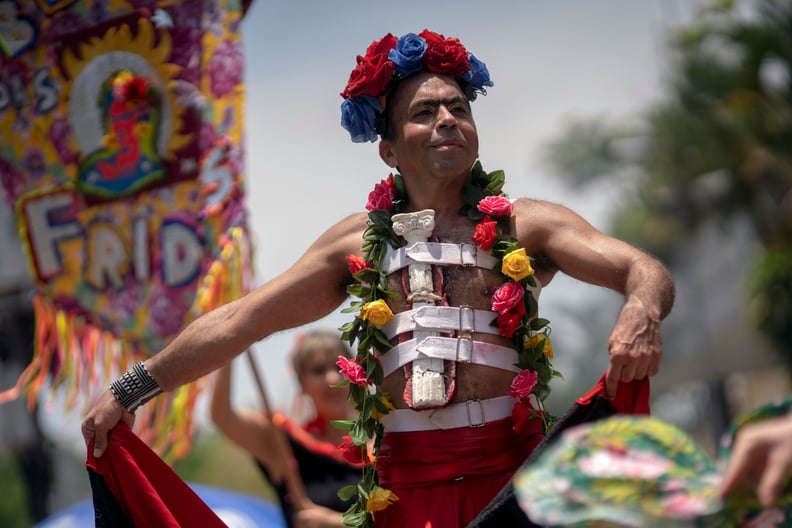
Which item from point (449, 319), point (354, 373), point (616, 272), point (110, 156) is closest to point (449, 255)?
point (449, 319)

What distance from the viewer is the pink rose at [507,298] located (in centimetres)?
382

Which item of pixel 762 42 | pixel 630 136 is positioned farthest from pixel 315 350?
pixel 630 136

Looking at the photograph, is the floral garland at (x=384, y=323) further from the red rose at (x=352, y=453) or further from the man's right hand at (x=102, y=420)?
the man's right hand at (x=102, y=420)

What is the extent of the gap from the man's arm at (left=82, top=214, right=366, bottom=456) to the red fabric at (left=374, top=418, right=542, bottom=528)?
0.54 metres

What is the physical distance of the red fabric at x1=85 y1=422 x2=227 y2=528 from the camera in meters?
3.92

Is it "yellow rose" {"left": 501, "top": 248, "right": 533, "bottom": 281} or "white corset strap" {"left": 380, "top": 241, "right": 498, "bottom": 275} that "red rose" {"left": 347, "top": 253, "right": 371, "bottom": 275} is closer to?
"white corset strap" {"left": 380, "top": 241, "right": 498, "bottom": 275}

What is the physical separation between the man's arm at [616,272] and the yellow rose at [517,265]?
82mm

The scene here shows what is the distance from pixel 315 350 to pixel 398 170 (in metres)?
2.55

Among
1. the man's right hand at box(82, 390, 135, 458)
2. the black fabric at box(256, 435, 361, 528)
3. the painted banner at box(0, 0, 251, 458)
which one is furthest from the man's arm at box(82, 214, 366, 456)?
the black fabric at box(256, 435, 361, 528)

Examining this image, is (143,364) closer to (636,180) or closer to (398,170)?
(398,170)

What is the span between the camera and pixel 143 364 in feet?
13.4

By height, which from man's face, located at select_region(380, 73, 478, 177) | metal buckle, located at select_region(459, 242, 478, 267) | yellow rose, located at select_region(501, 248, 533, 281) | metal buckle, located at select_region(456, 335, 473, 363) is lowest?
metal buckle, located at select_region(456, 335, 473, 363)

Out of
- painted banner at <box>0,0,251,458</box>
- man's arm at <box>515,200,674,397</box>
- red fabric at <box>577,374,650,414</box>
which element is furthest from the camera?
painted banner at <box>0,0,251,458</box>

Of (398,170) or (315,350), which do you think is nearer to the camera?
(398,170)
